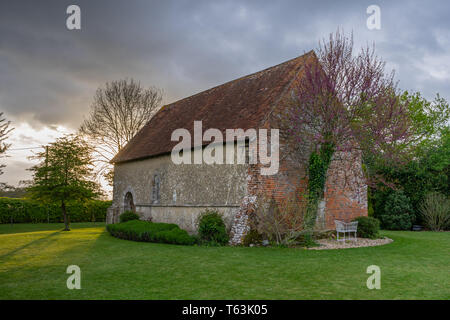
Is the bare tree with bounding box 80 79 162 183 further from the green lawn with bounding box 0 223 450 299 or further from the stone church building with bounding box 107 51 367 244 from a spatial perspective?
the green lawn with bounding box 0 223 450 299

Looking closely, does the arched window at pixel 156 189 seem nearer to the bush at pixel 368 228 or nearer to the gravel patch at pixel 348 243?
the gravel patch at pixel 348 243

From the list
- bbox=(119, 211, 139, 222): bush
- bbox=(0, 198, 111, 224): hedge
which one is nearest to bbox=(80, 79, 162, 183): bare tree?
bbox=(0, 198, 111, 224): hedge

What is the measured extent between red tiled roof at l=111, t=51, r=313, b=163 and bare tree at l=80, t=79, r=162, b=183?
303 inches

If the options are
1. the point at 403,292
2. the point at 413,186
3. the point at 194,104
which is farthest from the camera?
the point at 413,186

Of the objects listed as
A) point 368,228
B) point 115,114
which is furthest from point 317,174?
point 115,114

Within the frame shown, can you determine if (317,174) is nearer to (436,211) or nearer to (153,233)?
(153,233)

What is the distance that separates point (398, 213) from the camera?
2069 centimetres

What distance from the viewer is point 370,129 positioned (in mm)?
12812

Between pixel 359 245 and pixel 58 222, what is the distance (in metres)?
25.9

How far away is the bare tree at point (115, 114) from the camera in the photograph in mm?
29266

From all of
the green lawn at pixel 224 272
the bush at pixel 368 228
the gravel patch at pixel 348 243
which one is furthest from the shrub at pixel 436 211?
the green lawn at pixel 224 272

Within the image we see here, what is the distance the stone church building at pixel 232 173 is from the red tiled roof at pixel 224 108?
59 millimetres
